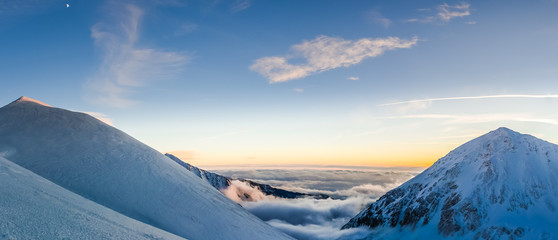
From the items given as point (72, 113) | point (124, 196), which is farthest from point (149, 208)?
Answer: point (72, 113)

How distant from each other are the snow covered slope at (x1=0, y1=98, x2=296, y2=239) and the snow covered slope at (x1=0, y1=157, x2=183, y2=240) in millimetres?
7661

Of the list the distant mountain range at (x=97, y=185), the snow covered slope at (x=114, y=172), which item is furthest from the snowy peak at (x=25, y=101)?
the snow covered slope at (x=114, y=172)

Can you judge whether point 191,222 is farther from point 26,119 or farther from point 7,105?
point 7,105

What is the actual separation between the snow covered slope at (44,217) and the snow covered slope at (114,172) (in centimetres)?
766

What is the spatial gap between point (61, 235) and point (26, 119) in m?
34.3

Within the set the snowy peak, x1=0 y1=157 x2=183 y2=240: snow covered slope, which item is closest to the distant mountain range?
x1=0 y1=157 x2=183 y2=240: snow covered slope

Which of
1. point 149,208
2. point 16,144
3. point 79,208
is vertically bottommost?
point 149,208

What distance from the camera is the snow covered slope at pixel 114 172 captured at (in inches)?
1125

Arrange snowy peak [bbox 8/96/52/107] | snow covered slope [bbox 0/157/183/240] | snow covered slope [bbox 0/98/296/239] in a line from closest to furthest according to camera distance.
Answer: snow covered slope [bbox 0/157/183/240], snow covered slope [bbox 0/98/296/239], snowy peak [bbox 8/96/52/107]

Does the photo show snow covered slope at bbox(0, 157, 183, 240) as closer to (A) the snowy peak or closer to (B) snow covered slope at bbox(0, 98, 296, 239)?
(B) snow covered slope at bbox(0, 98, 296, 239)

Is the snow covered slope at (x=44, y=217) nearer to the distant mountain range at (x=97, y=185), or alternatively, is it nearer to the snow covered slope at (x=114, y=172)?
the distant mountain range at (x=97, y=185)

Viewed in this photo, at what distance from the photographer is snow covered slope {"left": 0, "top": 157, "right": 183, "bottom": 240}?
1292 centimetres

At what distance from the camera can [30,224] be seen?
1339 centimetres

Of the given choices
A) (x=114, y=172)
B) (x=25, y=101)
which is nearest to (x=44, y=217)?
(x=114, y=172)
